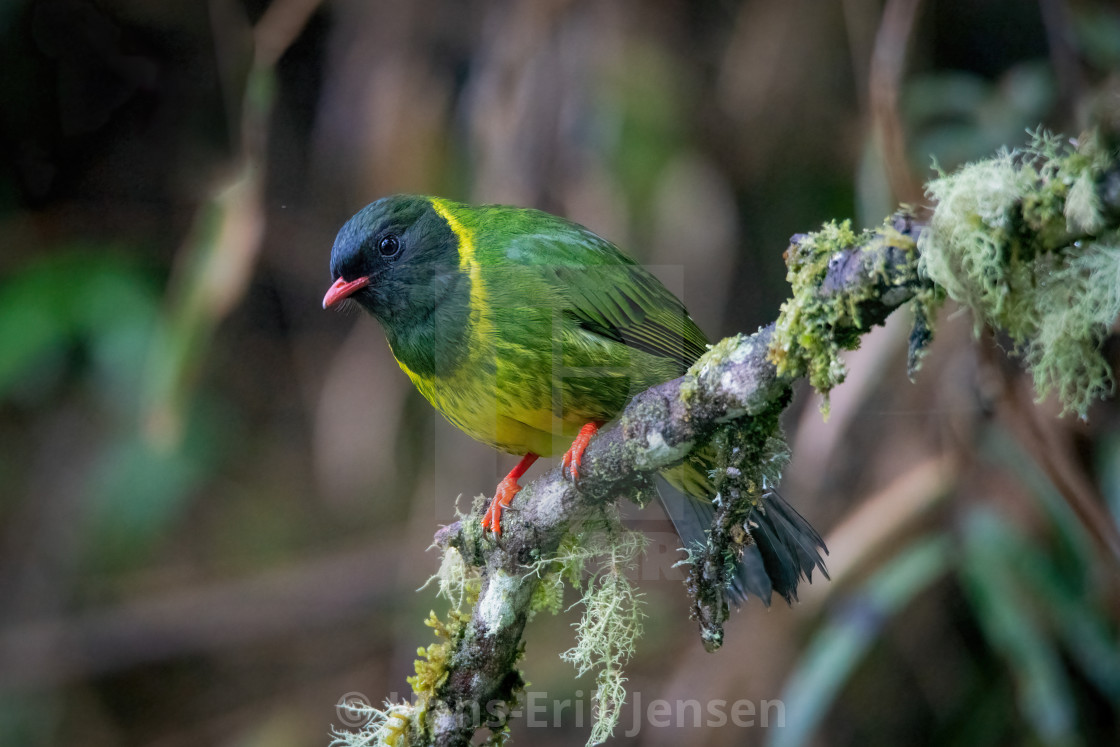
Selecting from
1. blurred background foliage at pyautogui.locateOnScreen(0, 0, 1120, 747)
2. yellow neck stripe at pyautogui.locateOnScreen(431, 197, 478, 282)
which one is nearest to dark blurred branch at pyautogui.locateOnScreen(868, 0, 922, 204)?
blurred background foliage at pyautogui.locateOnScreen(0, 0, 1120, 747)

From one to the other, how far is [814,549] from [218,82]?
12.4ft

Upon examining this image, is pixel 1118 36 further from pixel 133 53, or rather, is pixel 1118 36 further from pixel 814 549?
pixel 133 53

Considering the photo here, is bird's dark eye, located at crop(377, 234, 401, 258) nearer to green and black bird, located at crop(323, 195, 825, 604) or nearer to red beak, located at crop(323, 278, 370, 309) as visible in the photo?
green and black bird, located at crop(323, 195, 825, 604)

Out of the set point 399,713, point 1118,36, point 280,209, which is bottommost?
point 399,713

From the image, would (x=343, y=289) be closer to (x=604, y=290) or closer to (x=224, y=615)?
(x=604, y=290)

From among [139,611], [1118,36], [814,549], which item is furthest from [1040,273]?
[139,611]

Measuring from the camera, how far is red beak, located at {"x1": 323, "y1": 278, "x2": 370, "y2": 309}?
2.66 meters

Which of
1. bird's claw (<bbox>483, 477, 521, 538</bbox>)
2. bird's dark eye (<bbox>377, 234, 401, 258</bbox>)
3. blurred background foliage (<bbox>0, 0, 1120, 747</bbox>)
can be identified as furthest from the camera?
blurred background foliage (<bbox>0, 0, 1120, 747</bbox>)

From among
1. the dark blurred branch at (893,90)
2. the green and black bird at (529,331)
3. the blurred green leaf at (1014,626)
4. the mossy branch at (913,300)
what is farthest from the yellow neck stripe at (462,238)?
the blurred green leaf at (1014,626)

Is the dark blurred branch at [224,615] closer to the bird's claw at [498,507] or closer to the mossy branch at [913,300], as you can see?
the bird's claw at [498,507]

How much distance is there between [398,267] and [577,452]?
102 centimetres

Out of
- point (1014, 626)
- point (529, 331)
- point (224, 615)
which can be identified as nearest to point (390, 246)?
point (529, 331)

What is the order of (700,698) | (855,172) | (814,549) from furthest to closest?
(855,172) → (700,698) → (814,549)

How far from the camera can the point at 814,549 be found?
2045 millimetres
